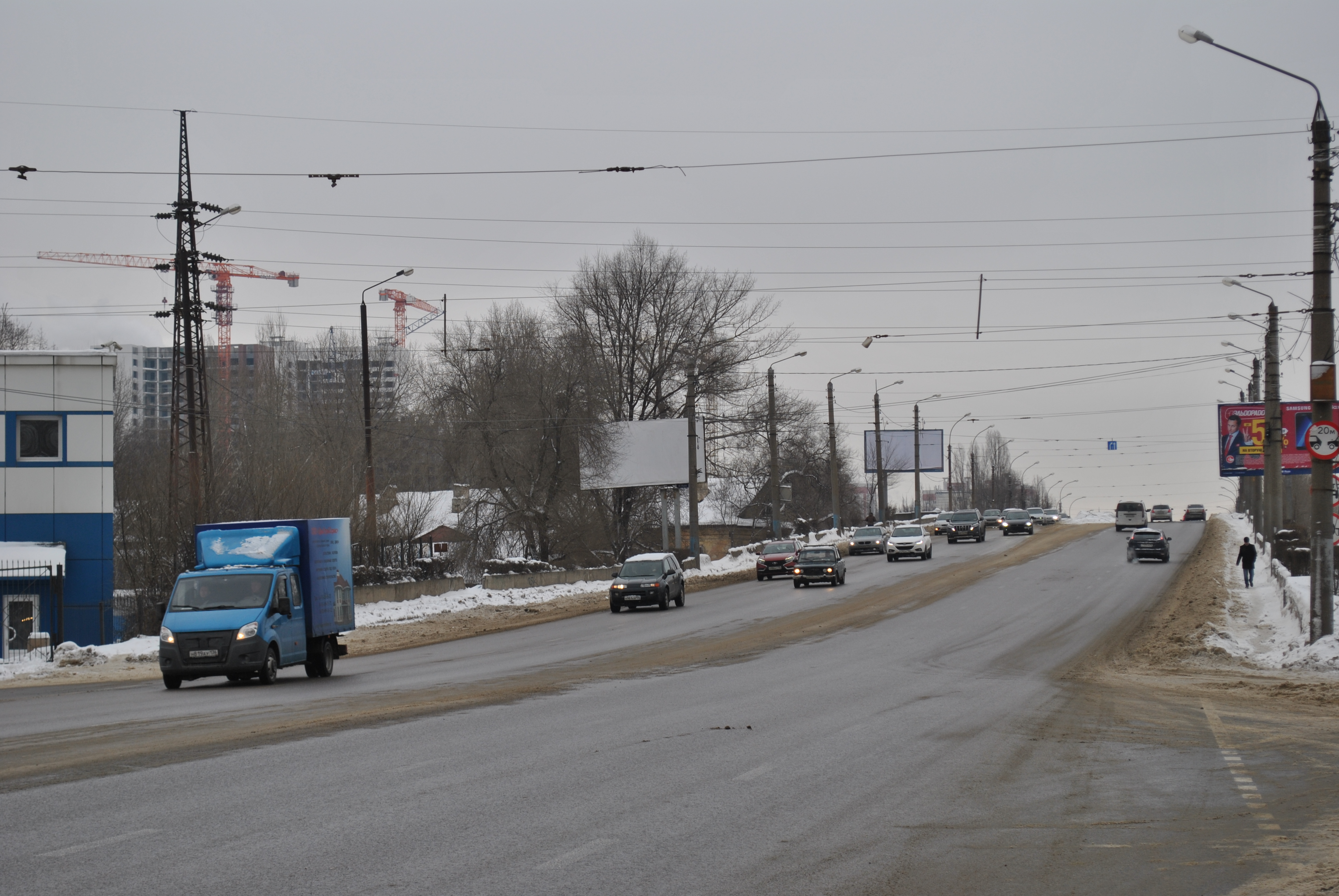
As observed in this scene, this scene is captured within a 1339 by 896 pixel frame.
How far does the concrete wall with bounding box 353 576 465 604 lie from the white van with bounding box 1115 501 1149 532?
53.4m

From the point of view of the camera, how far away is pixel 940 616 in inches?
1341

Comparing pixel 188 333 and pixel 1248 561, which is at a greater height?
pixel 188 333

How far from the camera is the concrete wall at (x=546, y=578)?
46.2 m

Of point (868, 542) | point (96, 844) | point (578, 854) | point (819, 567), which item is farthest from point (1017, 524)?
point (96, 844)

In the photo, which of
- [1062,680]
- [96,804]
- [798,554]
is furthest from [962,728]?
[798,554]

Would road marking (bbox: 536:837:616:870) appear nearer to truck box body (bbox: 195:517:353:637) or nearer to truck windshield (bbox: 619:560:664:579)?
truck box body (bbox: 195:517:353:637)

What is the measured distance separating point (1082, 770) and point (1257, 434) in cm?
6068

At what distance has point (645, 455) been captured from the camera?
215 feet

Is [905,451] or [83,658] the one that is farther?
[905,451]

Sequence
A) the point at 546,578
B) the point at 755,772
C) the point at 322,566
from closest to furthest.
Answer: the point at 755,772, the point at 322,566, the point at 546,578

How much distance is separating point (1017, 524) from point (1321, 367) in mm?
62560

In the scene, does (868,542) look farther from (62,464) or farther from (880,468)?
(62,464)

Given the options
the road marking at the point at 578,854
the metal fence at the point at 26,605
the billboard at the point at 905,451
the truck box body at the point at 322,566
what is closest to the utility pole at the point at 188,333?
the metal fence at the point at 26,605

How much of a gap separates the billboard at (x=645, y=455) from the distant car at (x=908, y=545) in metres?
11.2
